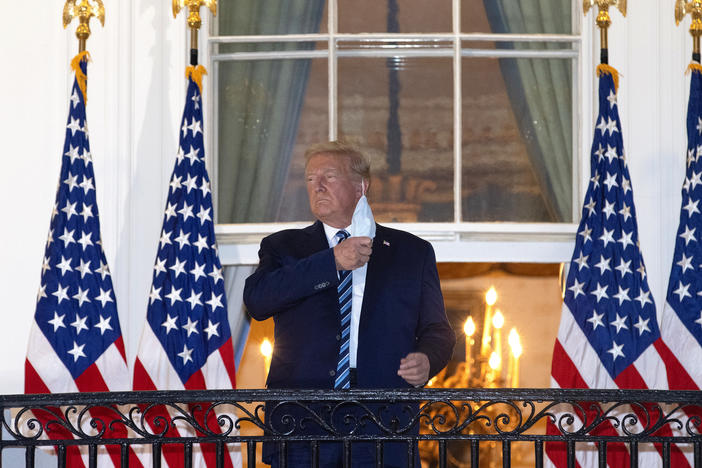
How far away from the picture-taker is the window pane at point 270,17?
4.86 m

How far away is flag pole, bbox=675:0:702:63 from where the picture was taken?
4418mm

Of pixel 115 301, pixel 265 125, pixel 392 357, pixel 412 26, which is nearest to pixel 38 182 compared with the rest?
pixel 115 301

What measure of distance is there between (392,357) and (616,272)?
151cm

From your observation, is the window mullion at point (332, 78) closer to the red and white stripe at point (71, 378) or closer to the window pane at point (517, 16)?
the window pane at point (517, 16)

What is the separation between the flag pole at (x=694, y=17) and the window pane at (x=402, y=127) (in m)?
1.09

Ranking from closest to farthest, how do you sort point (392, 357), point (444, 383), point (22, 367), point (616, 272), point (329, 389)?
point (329, 389)
point (392, 357)
point (616, 272)
point (22, 367)
point (444, 383)

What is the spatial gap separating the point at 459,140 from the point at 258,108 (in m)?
0.99

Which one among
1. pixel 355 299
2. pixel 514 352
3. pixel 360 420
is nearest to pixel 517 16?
pixel 514 352

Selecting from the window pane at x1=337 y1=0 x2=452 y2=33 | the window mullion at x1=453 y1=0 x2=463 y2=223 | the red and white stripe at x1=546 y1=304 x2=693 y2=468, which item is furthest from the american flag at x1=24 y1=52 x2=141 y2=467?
the red and white stripe at x1=546 y1=304 x2=693 y2=468

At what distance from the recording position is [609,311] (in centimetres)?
419

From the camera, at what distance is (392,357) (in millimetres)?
3123

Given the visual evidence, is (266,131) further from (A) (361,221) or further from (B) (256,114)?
(A) (361,221)

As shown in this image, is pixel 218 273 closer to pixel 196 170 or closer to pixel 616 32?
pixel 196 170

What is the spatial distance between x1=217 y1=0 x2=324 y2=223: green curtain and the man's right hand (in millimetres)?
1837
